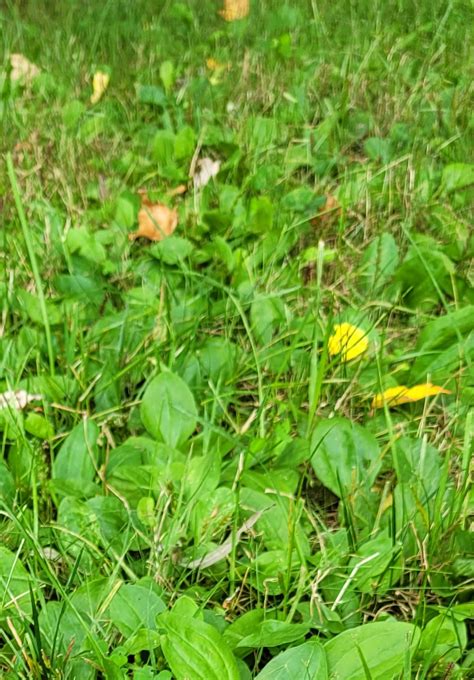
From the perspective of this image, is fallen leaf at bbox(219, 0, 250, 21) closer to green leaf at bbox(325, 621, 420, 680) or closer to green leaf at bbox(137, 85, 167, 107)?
green leaf at bbox(137, 85, 167, 107)

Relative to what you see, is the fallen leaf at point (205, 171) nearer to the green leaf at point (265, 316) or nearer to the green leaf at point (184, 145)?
the green leaf at point (184, 145)

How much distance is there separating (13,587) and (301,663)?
400mm

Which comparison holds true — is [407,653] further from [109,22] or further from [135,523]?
[109,22]

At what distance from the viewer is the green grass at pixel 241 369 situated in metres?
0.99

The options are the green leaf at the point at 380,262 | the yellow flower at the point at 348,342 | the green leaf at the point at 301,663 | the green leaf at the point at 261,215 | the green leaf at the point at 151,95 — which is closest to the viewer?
the green leaf at the point at 301,663

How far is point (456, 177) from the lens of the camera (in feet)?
6.25

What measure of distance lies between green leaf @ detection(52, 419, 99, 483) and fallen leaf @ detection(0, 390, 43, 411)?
4.7 inches

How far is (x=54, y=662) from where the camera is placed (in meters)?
0.93

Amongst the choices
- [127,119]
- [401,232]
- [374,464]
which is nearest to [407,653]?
[374,464]

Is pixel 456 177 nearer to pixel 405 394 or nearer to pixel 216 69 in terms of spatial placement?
pixel 405 394

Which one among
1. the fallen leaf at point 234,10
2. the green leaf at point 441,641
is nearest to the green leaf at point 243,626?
the green leaf at point 441,641

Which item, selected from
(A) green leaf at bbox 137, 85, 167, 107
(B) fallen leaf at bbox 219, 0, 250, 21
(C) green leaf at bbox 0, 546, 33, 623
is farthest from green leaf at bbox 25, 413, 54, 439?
(B) fallen leaf at bbox 219, 0, 250, 21

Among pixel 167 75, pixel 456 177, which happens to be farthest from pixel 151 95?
pixel 456 177

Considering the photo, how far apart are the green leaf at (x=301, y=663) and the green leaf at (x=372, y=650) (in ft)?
0.13
